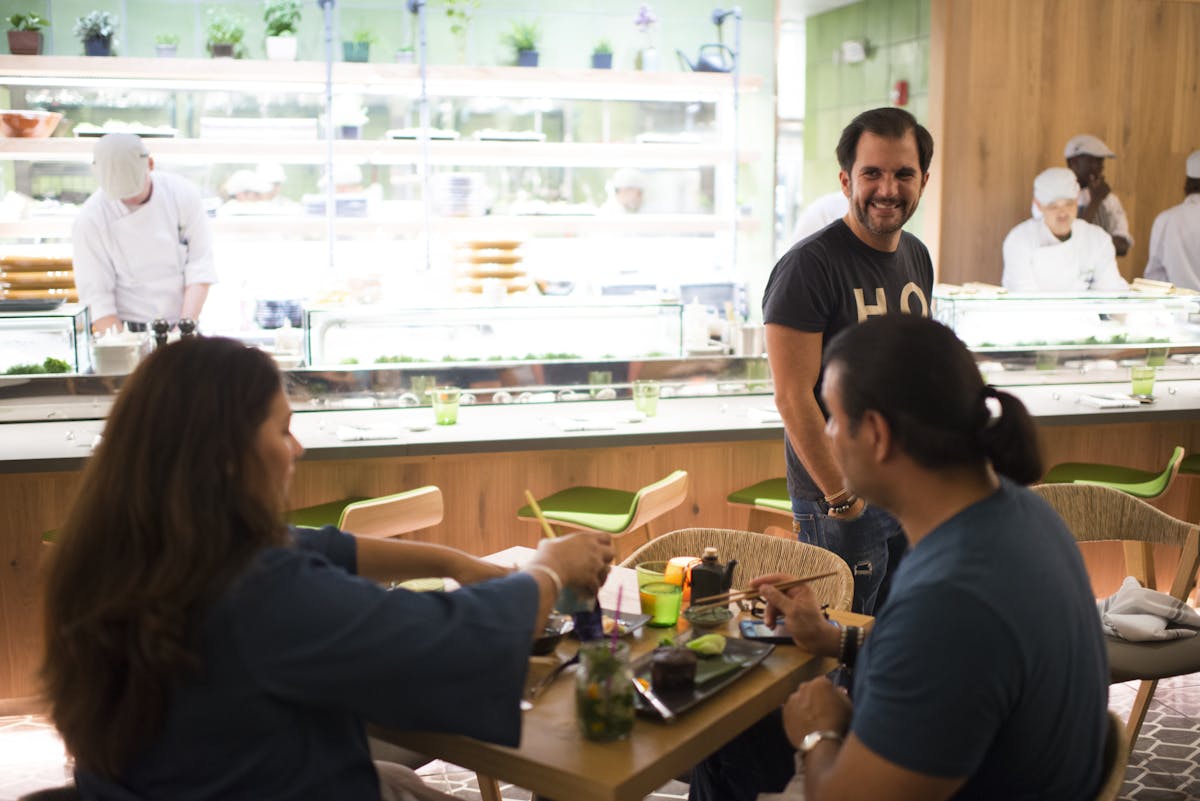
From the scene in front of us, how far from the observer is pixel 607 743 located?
163cm

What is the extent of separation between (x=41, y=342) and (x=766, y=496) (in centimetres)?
246

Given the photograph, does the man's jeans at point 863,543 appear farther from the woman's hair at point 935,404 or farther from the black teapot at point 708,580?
the woman's hair at point 935,404

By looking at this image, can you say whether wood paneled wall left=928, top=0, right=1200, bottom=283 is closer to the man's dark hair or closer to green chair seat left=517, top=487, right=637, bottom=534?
green chair seat left=517, top=487, right=637, bottom=534

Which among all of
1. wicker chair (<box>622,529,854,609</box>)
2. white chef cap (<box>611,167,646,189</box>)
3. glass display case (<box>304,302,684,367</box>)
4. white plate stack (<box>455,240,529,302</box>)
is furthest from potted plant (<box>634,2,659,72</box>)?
wicker chair (<box>622,529,854,609</box>)

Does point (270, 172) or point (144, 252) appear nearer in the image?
point (144, 252)

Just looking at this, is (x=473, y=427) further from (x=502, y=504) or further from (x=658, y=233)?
(x=658, y=233)

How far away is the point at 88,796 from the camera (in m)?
1.49

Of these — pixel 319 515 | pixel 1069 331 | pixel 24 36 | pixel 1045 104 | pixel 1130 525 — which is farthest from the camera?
pixel 1045 104

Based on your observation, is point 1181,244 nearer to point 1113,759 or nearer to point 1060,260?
point 1060,260

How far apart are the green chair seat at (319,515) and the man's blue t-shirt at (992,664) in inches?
88.3

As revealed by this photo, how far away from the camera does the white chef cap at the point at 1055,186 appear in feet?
22.7

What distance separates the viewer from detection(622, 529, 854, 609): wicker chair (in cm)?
254

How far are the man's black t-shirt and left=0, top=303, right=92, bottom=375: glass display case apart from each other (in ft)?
7.88

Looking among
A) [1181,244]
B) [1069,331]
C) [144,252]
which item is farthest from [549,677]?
[1181,244]
